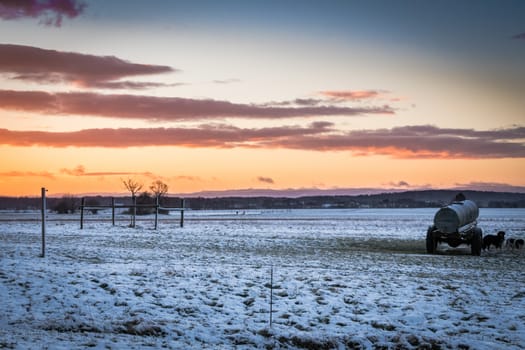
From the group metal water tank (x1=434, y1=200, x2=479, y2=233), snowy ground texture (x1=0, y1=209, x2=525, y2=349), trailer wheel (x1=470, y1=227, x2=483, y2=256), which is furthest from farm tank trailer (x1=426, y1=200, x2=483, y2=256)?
snowy ground texture (x1=0, y1=209, x2=525, y2=349)

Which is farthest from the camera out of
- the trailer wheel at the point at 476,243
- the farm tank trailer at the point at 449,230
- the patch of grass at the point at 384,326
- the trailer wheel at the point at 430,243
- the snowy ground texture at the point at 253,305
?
the farm tank trailer at the point at 449,230

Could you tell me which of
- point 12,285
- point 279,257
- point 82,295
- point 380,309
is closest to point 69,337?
point 82,295

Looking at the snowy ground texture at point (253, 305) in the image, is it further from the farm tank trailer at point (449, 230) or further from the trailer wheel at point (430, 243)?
the farm tank trailer at point (449, 230)

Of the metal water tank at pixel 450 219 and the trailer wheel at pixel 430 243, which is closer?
the trailer wheel at pixel 430 243

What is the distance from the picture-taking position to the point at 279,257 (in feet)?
67.5

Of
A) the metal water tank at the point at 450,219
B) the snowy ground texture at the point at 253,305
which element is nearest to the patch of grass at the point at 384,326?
the snowy ground texture at the point at 253,305

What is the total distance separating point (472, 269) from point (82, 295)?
1280 centimetres

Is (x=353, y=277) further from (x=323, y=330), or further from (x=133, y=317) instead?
(x=133, y=317)

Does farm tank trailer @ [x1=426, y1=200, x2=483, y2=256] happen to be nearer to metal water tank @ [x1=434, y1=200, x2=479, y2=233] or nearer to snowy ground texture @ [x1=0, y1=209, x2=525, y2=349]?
metal water tank @ [x1=434, y1=200, x2=479, y2=233]

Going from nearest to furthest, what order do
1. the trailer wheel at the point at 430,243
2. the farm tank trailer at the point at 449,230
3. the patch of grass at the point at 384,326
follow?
1. the patch of grass at the point at 384,326
2. the trailer wheel at the point at 430,243
3. the farm tank trailer at the point at 449,230

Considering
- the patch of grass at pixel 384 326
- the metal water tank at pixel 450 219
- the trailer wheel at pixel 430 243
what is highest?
the metal water tank at pixel 450 219

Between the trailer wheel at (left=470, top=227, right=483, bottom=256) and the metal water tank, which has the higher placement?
the metal water tank

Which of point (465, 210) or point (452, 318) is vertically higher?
point (465, 210)

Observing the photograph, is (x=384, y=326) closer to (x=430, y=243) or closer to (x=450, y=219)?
(x=430, y=243)
